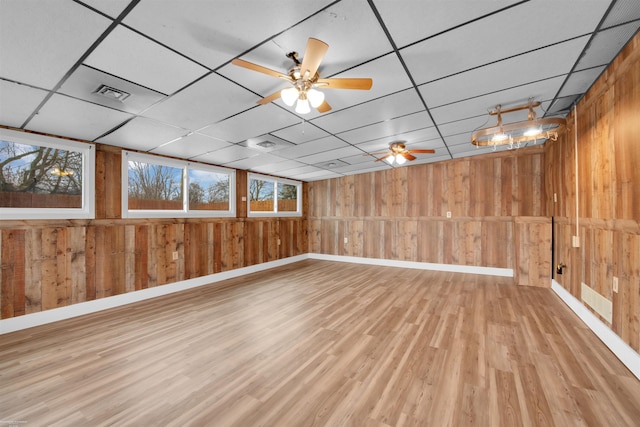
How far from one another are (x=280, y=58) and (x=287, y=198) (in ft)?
18.3

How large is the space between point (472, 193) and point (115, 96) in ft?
20.4

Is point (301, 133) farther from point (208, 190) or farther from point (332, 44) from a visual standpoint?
point (208, 190)

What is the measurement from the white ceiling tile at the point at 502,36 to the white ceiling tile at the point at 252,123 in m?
1.48

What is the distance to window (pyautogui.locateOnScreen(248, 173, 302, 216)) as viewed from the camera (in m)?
6.30

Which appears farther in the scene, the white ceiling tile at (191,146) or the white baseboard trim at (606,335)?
the white ceiling tile at (191,146)

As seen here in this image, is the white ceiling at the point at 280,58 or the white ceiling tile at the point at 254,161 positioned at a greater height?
the white ceiling at the point at 280,58

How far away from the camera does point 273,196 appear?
6895 mm

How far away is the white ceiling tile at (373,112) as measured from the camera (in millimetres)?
2598

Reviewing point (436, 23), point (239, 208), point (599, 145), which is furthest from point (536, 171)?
point (239, 208)

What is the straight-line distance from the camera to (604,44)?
1.88 meters

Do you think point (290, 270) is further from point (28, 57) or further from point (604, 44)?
point (604, 44)

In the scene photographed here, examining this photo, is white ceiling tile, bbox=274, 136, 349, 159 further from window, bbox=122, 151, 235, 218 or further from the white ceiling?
window, bbox=122, 151, 235, 218

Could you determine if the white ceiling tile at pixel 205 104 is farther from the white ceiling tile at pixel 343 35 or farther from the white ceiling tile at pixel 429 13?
the white ceiling tile at pixel 429 13

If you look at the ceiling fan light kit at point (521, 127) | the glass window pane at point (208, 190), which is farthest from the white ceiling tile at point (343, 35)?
the glass window pane at point (208, 190)
